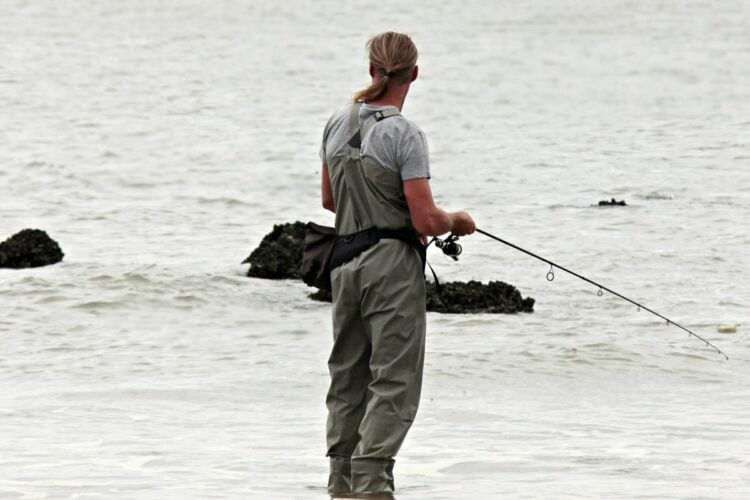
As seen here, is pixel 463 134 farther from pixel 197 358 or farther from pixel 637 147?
pixel 197 358

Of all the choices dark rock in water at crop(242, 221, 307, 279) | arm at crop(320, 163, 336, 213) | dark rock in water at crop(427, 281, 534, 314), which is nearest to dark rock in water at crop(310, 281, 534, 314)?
dark rock in water at crop(427, 281, 534, 314)

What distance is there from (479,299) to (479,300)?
10 millimetres

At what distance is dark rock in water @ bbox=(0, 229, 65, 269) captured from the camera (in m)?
17.5

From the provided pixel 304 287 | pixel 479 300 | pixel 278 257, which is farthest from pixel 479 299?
pixel 278 257

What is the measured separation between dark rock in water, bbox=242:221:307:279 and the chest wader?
418 inches

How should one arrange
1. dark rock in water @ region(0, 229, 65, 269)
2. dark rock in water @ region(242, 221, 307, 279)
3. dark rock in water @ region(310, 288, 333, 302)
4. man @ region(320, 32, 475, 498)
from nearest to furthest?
man @ region(320, 32, 475, 498) < dark rock in water @ region(310, 288, 333, 302) < dark rock in water @ region(242, 221, 307, 279) < dark rock in water @ region(0, 229, 65, 269)

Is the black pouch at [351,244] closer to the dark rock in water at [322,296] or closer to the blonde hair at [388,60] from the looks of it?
the blonde hair at [388,60]

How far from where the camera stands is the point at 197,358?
41.6ft

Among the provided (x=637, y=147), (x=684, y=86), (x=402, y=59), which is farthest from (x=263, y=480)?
(x=684, y=86)

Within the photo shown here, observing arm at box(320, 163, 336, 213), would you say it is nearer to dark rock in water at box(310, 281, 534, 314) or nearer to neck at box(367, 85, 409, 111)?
neck at box(367, 85, 409, 111)

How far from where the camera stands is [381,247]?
6211 millimetres

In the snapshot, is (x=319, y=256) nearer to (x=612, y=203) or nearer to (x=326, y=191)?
(x=326, y=191)

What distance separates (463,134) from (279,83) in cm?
1125

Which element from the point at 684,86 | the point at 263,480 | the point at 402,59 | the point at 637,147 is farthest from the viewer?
the point at 684,86
